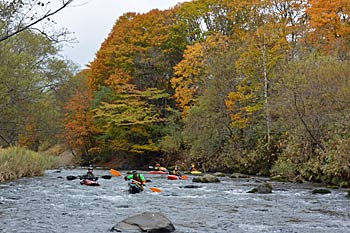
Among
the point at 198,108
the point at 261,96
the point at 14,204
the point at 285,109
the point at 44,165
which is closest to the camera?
the point at 14,204

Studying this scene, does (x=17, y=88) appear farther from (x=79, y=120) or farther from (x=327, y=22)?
(x=327, y=22)

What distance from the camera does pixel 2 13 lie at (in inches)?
438

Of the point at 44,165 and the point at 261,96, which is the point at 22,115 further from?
the point at 261,96

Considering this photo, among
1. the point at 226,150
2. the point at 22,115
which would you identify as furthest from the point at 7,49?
the point at 226,150

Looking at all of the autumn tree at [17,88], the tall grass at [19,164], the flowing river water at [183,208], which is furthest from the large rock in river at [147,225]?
the tall grass at [19,164]

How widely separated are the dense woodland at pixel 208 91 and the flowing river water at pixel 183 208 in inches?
143

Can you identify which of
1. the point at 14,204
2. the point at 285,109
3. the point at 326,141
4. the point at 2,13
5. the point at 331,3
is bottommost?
the point at 14,204

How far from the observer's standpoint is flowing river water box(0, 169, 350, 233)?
395 inches

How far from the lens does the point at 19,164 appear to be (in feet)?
70.4

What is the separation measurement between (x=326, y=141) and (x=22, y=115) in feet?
52.9

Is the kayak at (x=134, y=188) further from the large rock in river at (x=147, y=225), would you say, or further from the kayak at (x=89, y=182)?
the large rock in river at (x=147, y=225)

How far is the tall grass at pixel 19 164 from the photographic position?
66.1ft

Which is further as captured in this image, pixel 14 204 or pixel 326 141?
pixel 326 141

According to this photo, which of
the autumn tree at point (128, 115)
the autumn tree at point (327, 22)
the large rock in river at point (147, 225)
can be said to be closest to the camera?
the large rock in river at point (147, 225)
